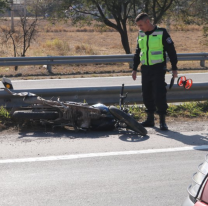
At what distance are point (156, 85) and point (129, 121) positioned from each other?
83 centimetres

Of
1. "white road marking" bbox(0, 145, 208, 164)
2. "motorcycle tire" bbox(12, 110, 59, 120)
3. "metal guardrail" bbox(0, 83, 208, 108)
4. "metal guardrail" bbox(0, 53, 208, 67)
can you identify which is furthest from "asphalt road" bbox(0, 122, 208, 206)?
"metal guardrail" bbox(0, 53, 208, 67)

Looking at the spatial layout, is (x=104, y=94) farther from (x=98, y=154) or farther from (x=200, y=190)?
(x=200, y=190)

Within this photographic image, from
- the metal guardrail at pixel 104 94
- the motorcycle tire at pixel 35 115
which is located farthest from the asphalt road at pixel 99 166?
the metal guardrail at pixel 104 94

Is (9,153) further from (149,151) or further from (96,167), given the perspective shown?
(149,151)

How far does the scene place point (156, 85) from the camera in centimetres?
695

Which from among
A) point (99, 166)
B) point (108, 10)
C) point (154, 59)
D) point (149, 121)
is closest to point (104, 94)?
point (149, 121)

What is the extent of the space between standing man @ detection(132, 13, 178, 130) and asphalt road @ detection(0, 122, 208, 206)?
17.5 inches

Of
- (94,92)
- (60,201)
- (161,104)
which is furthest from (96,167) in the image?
(94,92)

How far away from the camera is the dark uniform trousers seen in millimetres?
6926

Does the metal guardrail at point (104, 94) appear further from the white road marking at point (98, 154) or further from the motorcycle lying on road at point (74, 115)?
the white road marking at point (98, 154)

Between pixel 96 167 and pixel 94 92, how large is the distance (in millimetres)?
2748

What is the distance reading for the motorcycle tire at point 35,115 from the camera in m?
6.74

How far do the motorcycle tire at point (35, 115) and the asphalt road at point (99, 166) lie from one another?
0.23 m

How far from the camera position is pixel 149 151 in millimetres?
5820
